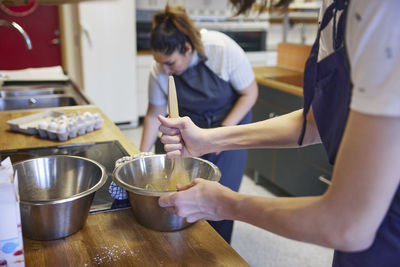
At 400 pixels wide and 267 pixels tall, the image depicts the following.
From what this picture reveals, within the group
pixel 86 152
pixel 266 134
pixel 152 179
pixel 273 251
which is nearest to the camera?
pixel 266 134

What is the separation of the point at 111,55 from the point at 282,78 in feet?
6.91

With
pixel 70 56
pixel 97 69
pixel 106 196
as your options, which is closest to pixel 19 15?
pixel 70 56

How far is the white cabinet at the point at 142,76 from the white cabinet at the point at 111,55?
0.10 meters

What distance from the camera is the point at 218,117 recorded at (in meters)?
1.85

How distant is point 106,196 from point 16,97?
154 centimetres

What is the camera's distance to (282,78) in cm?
278

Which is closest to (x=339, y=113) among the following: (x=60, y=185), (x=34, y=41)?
(x=60, y=185)

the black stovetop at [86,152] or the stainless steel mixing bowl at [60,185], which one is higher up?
the stainless steel mixing bowl at [60,185]

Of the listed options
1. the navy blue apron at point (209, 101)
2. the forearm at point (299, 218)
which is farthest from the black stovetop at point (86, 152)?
the forearm at point (299, 218)

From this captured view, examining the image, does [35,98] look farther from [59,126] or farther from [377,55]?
[377,55]

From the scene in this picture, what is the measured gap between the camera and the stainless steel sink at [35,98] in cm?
228

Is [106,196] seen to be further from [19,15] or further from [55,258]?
[19,15]

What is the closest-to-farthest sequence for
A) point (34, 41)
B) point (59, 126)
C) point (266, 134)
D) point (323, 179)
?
point (266, 134)
point (59, 126)
point (323, 179)
point (34, 41)

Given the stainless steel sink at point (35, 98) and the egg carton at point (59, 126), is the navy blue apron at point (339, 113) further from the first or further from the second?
the stainless steel sink at point (35, 98)
